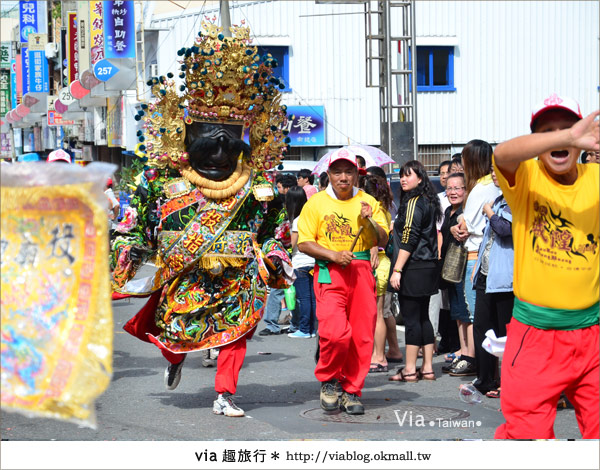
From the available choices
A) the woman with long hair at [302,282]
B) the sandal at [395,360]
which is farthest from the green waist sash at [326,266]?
the woman with long hair at [302,282]

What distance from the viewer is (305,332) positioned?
1155 centimetres

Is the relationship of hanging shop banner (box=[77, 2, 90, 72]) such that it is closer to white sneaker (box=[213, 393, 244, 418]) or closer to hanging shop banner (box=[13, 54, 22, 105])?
hanging shop banner (box=[13, 54, 22, 105])

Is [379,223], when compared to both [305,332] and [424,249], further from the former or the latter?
[305,332]

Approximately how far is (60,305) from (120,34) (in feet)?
77.0

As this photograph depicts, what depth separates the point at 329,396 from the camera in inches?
293

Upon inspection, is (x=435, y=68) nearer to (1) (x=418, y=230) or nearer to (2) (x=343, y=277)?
(1) (x=418, y=230)

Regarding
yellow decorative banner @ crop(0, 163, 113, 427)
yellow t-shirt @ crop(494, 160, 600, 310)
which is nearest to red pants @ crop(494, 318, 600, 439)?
yellow t-shirt @ crop(494, 160, 600, 310)

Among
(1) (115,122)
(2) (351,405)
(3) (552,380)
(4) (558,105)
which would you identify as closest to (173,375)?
(2) (351,405)

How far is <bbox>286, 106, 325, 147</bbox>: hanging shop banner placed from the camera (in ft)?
89.9

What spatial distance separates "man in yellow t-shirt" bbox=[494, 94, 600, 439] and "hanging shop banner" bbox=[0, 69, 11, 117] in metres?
56.4

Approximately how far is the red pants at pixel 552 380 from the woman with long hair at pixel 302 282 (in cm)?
706

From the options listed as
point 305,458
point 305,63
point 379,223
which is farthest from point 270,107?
point 305,63

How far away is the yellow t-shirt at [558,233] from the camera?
167 inches

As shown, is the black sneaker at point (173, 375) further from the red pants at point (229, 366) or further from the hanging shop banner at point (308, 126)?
the hanging shop banner at point (308, 126)
